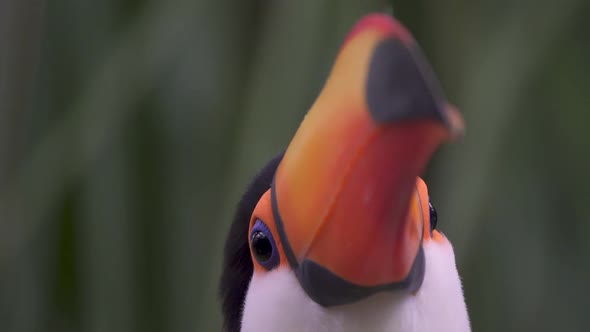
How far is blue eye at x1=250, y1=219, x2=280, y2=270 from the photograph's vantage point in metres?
0.98

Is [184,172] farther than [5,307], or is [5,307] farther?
[184,172]

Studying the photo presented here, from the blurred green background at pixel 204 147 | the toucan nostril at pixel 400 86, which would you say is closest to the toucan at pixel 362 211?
the toucan nostril at pixel 400 86

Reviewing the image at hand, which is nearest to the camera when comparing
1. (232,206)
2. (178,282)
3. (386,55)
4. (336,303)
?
(386,55)

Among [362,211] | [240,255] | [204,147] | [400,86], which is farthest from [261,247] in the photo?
[204,147]

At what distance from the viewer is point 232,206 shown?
6.18 ft

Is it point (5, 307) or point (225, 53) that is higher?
point (225, 53)

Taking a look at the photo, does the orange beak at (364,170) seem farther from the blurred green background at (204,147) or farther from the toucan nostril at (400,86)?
the blurred green background at (204,147)

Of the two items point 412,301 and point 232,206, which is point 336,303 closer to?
point 412,301

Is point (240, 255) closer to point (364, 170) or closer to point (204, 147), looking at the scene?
point (364, 170)

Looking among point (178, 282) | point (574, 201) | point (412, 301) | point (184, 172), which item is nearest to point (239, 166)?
point (184, 172)

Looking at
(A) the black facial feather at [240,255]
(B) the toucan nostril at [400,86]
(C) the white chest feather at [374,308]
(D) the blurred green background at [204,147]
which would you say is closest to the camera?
(B) the toucan nostril at [400,86]

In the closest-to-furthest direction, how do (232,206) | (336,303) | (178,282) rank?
(336,303) → (232,206) → (178,282)

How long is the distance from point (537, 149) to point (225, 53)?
0.88 meters

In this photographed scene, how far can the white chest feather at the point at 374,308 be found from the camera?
88cm
